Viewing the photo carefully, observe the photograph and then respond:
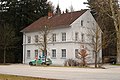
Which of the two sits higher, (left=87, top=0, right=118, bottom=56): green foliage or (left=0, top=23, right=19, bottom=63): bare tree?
(left=87, top=0, right=118, bottom=56): green foliage

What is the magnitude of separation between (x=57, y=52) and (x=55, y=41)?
Answer: 2236 millimetres

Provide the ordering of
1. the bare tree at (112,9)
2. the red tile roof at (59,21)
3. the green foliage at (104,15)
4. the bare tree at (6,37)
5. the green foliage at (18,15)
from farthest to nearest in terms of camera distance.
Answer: the green foliage at (18,15) < the bare tree at (6,37) < the red tile roof at (59,21) < the green foliage at (104,15) < the bare tree at (112,9)

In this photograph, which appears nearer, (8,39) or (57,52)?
(57,52)

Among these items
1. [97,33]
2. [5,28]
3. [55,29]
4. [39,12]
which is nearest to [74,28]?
[55,29]

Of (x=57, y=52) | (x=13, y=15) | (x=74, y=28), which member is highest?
(x=13, y=15)

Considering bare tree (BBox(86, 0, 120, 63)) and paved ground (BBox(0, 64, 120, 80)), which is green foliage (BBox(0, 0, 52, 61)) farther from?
paved ground (BBox(0, 64, 120, 80))

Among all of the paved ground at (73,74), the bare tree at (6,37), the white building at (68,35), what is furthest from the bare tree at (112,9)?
the bare tree at (6,37)

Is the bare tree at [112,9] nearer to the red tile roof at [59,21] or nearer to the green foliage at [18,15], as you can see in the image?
the red tile roof at [59,21]

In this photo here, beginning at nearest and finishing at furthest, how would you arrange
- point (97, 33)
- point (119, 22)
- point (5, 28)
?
point (97, 33) → point (119, 22) → point (5, 28)

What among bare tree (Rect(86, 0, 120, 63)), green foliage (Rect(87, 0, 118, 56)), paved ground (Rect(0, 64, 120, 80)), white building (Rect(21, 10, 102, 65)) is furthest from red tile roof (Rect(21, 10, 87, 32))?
paved ground (Rect(0, 64, 120, 80))

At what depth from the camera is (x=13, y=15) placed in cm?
6450

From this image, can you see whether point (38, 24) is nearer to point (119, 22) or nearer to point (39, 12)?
point (39, 12)

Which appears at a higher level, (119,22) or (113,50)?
(119,22)

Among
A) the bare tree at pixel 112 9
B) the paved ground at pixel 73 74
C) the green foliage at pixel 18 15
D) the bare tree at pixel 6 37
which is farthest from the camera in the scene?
the green foliage at pixel 18 15
